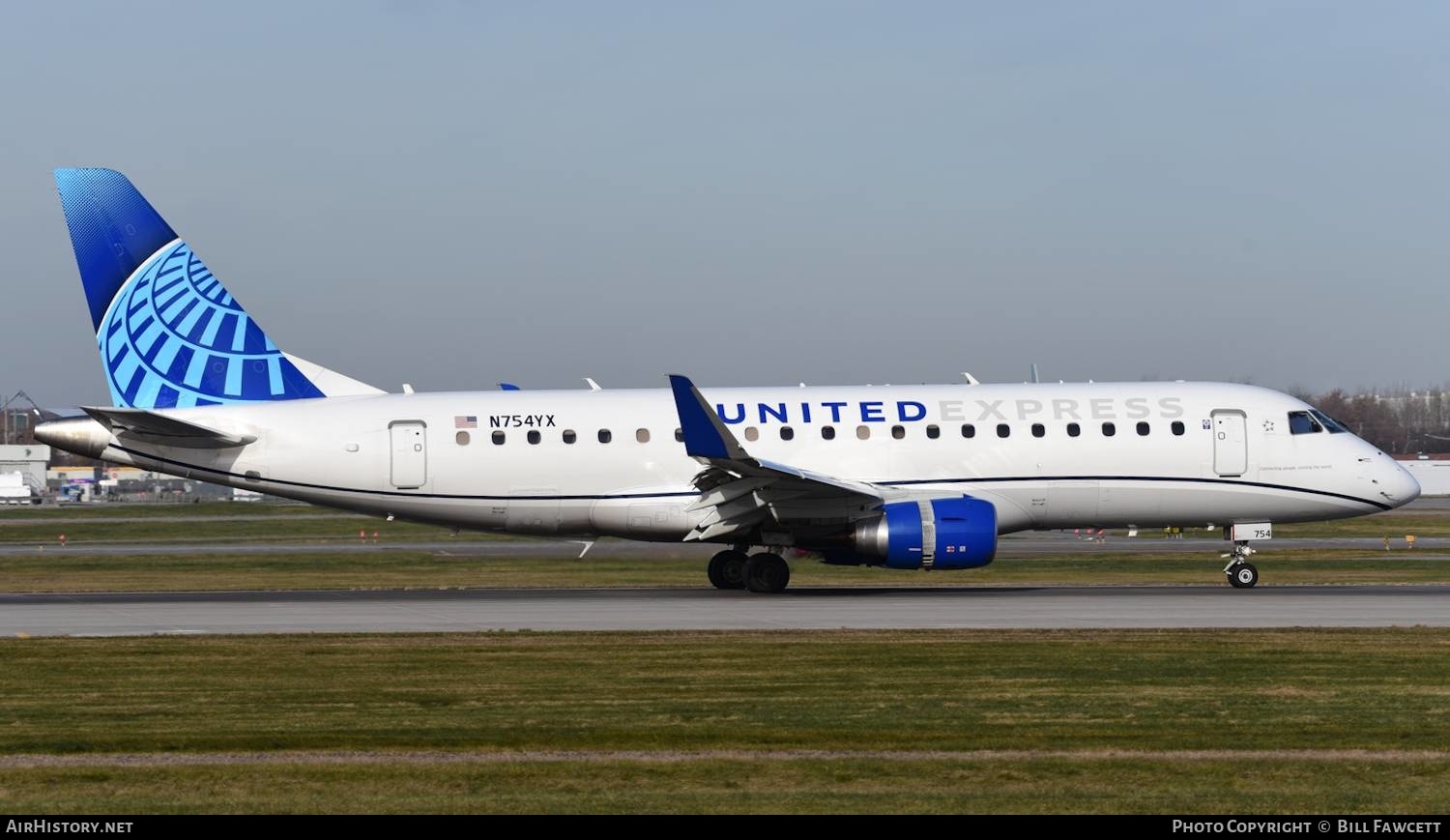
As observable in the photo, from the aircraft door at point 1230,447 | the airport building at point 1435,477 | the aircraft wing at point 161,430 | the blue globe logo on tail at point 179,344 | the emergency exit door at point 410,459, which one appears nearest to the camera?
the aircraft wing at point 161,430

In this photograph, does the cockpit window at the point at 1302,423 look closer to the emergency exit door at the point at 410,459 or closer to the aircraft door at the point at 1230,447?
the aircraft door at the point at 1230,447

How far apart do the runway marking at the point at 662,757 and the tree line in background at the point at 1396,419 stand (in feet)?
387

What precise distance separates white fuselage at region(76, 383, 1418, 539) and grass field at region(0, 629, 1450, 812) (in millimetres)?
8409

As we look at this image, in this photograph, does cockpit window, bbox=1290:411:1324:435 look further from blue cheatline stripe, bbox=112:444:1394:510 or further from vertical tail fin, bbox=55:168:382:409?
vertical tail fin, bbox=55:168:382:409

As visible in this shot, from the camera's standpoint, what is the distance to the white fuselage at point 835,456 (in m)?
29.3

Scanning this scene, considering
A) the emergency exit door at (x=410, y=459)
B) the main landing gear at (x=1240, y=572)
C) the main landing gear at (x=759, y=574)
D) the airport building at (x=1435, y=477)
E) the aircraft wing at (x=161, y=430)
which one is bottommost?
the airport building at (x=1435, y=477)

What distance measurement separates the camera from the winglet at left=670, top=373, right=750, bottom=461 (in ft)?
88.2

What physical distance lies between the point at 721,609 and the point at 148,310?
1253cm

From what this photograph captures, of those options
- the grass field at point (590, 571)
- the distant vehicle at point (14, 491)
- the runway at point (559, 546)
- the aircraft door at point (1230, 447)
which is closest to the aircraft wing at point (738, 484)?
the grass field at point (590, 571)

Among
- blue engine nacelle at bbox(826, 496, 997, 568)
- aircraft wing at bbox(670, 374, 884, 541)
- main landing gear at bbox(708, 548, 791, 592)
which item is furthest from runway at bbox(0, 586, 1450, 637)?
aircraft wing at bbox(670, 374, 884, 541)

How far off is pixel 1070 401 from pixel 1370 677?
13400mm

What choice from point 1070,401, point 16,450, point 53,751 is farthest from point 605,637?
point 16,450

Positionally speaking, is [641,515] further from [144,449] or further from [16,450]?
[16,450]

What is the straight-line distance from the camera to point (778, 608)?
1016 inches
